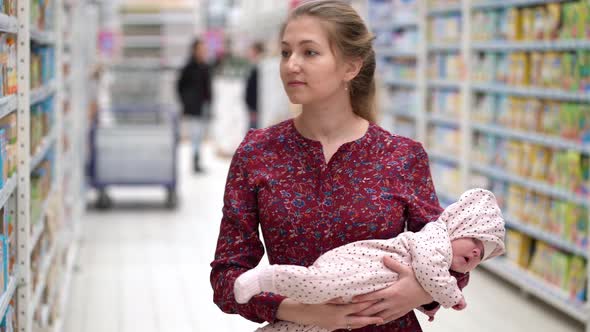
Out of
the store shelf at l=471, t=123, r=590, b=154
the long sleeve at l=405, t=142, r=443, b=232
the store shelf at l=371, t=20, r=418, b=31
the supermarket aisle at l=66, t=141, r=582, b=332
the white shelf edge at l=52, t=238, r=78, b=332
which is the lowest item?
the supermarket aisle at l=66, t=141, r=582, b=332

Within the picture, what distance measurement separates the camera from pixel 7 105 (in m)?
2.81

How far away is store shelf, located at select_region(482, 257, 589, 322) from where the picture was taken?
5.18 m

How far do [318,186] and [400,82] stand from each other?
7.05 meters

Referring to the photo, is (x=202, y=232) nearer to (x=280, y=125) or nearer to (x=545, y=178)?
(x=545, y=178)

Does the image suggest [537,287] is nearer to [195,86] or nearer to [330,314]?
[330,314]

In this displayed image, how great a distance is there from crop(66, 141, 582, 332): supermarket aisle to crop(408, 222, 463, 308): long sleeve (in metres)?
3.23

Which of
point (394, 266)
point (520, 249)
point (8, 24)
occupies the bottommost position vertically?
point (520, 249)

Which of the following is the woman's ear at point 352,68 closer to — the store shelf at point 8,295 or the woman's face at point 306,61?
the woman's face at point 306,61

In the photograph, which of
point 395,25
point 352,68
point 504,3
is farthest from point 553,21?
point 395,25

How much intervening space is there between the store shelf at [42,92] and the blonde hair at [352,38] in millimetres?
1686

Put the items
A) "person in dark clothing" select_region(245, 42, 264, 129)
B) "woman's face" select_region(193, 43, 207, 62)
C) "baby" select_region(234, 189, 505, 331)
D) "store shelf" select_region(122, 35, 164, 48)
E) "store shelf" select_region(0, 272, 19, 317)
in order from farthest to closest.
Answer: "store shelf" select_region(122, 35, 164, 48)
"person in dark clothing" select_region(245, 42, 264, 129)
"woman's face" select_region(193, 43, 207, 62)
"store shelf" select_region(0, 272, 19, 317)
"baby" select_region(234, 189, 505, 331)

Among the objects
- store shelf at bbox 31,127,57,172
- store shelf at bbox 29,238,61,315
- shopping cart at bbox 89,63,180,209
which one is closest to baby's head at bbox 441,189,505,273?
store shelf at bbox 29,238,61,315

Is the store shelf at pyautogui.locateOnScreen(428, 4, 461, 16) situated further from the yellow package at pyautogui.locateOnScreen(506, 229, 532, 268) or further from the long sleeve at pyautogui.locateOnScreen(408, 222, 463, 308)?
the long sleeve at pyautogui.locateOnScreen(408, 222, 463, 308)

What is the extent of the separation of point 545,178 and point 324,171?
3924 mm
